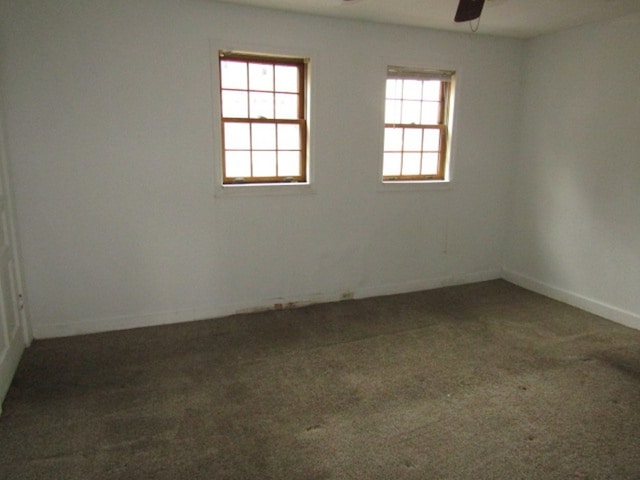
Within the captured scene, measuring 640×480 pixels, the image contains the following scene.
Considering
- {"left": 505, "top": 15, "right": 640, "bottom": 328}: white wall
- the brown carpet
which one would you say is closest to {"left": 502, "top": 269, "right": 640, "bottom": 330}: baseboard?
{"left": 505, "top": 15, "right": 640, "bottom": 328}: white wall

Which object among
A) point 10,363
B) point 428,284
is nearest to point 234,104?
point 10,363

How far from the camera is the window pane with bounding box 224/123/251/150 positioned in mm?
3828

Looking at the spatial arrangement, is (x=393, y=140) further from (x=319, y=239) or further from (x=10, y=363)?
(x=10, y=363)

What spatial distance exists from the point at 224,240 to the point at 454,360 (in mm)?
2147

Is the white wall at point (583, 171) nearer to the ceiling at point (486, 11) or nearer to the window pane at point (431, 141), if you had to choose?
the ceiling at point (486, 11)

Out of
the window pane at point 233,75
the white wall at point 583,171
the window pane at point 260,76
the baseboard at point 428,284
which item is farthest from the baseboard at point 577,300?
the window pane at point 233,75

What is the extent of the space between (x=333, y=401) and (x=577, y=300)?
2980mm

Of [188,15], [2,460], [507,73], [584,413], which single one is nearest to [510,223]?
[507,73]

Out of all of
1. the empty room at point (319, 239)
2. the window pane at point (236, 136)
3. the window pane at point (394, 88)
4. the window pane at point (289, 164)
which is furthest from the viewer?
the window pane at point (394, 88)

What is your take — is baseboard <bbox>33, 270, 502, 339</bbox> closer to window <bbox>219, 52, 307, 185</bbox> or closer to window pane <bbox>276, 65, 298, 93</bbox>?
window <bbox>219, 52, 307, 185</bbox>

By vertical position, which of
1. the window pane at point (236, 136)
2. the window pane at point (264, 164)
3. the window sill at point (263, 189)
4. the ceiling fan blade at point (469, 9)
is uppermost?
the ceiling fan blade at point (469, 9)

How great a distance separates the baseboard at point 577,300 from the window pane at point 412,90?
2.31 metres

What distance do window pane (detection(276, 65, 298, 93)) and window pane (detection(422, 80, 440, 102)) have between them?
1401 millimetres

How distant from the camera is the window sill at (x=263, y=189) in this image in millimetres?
3807
